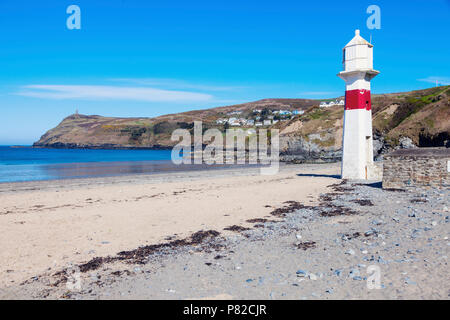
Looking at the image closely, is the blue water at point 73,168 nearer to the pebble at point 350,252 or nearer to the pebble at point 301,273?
the pebble at point 350,252

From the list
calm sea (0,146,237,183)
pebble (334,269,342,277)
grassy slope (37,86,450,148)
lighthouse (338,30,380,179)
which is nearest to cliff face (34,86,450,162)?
grassy slope (37,86,450,148)

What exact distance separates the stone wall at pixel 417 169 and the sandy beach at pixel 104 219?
3.30 meters

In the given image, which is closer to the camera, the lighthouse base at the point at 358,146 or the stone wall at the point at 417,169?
the stone wall at the point at 417,169

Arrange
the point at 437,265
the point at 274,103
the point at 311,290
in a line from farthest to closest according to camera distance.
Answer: the point at 274,103
the point at 437,265
the point at 311,290

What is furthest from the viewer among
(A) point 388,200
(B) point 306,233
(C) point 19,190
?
(C) point 19,190

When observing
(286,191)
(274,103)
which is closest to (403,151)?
(286,191)

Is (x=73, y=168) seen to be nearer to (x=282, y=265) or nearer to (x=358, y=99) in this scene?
(x=358, y=99)

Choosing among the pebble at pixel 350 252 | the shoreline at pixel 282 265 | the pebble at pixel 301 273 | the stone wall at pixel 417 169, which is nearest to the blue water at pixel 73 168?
the stone wall at pixel 417 169

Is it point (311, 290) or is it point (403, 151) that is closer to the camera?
point (311, 290)

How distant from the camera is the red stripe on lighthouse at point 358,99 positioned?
18656 mm

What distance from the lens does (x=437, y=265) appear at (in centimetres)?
575

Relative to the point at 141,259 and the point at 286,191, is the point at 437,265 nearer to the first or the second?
the point at 141,259

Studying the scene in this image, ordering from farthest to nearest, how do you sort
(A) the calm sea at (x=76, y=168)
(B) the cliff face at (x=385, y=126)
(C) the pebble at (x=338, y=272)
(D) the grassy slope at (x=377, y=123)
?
(D) the grassy slope at (x=377, y=123) → (B) the cliff face at (x=385, y=126) → (A) the calm sea at (x=76, y=168) → (C) the pebble at (x=338, y=272)

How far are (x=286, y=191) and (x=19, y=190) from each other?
635 inches
